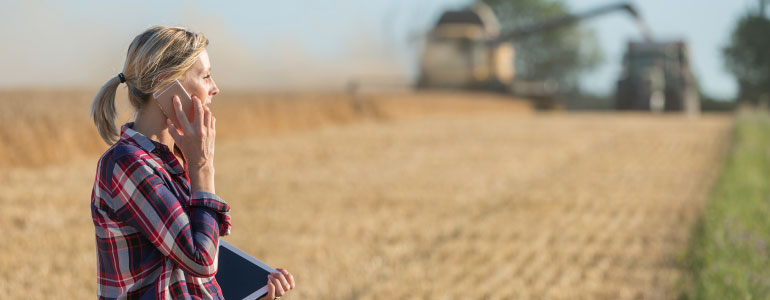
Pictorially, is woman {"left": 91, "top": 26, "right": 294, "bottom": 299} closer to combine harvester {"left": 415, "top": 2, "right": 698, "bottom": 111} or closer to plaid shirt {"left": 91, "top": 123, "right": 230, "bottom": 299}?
plaid shirt {"left": 91, "top": 123, "right": 230, "bottom": 299}

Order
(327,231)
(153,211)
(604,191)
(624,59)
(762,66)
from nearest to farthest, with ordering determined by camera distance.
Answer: (153,211), (327,231), (604,191), (624,59), (762,66)

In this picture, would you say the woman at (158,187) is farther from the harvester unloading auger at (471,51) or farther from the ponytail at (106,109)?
the harvester unloading auger at (471,51)

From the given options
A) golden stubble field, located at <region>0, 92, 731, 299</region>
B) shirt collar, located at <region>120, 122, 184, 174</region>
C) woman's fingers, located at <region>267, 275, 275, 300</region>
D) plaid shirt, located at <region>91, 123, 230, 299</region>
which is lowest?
golden stubble field, located at <region>0, 92, 731, 299</region>

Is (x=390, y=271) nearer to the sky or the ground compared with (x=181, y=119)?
nearer to the ground

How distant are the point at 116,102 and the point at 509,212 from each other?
5.72 m

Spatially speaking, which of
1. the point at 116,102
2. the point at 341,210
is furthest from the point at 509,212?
the point at 116,102

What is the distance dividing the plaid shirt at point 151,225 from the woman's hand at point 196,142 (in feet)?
0.11

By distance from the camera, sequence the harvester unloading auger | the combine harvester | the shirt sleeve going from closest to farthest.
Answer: the shirt sleeve < the combine harvester < the harvester unloading auger

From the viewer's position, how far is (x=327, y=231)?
6457 mm

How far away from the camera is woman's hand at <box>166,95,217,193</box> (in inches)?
73.7

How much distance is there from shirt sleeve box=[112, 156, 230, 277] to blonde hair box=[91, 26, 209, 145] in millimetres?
170

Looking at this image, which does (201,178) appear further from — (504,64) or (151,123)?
(504,64)

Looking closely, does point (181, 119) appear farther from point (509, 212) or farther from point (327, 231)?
point (509, 212)

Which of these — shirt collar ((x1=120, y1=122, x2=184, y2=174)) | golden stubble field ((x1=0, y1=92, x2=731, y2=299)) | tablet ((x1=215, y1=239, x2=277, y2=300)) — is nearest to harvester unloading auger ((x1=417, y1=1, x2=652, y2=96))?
golden stubble field ((x1=0, y1=92, x2=731, y2=299))
